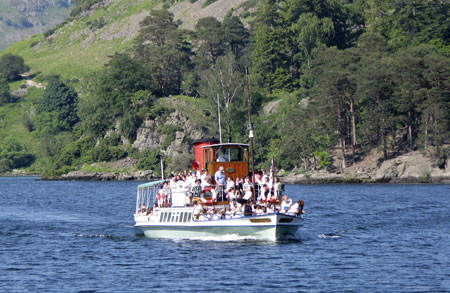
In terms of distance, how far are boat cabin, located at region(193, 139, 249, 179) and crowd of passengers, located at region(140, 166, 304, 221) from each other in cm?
122

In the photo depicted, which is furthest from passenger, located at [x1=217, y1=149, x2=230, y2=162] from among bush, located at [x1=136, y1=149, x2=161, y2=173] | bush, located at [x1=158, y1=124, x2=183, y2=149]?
bush, located at [x1=158, y1=124, x2=183, y2=149]

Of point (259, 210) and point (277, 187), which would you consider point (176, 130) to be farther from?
point (259, 210)

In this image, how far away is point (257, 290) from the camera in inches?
1336

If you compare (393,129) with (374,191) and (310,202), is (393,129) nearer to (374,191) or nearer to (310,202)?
(374,191)

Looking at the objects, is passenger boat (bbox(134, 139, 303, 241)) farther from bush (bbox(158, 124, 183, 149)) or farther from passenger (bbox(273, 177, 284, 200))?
bush (bbox(158, 124, 183, 149))

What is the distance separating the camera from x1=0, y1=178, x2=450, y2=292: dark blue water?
116ft

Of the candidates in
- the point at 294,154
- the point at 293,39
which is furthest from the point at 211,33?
the point at 294,154

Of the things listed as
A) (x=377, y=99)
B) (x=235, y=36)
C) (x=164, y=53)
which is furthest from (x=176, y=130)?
(x=377, y=99)

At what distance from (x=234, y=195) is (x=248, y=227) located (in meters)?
2.27

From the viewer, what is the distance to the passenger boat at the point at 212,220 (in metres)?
44.9

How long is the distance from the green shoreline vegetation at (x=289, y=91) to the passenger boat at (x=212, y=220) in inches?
2270

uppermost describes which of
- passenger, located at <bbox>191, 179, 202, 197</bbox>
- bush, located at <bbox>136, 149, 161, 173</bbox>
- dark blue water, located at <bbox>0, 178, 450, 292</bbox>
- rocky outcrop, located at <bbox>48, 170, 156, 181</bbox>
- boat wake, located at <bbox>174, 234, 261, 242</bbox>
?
bush, located at <bbox>136, 149, 161, 173</bbox>

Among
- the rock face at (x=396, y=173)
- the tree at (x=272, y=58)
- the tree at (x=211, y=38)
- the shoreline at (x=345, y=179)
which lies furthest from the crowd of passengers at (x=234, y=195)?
the tree at (x=211, y=38)

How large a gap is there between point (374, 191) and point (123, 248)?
57.4 metres
